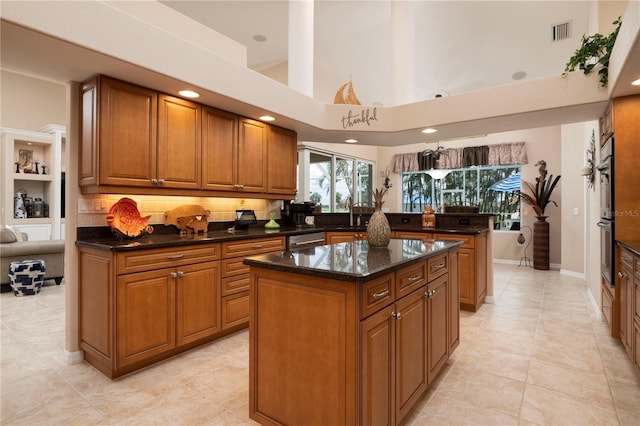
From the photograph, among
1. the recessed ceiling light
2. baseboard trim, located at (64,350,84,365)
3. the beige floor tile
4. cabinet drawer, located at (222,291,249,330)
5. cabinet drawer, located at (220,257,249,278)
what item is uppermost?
the recessed ceiling light

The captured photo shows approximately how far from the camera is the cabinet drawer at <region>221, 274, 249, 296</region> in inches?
123

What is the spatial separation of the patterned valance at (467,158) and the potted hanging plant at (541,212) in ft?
1.90

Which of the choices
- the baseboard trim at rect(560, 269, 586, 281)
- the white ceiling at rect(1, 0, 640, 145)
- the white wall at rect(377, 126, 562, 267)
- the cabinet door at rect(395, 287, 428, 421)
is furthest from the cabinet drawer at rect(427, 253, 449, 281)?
the white wall at rect(377, 126, 562, 267)

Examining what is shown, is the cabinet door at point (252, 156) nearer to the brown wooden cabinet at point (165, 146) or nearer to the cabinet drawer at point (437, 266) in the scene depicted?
the brown wooden cabinet at point (165, 146)

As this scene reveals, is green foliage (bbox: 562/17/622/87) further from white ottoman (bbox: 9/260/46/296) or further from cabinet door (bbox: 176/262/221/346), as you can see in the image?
white ottoman (bbox: 9/260/46/296)

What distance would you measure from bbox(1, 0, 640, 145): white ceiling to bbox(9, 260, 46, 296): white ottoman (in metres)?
3.26

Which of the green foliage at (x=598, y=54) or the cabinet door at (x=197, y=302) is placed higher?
the green foliage at (x=598, y=54)

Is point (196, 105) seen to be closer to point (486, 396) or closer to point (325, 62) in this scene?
point (486, 396)

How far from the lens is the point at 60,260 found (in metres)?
5.20

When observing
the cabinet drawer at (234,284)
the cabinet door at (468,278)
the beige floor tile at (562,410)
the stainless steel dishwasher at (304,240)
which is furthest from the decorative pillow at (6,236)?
Answer: the beige floor tile at (562,410)

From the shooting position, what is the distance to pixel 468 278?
4039 mm

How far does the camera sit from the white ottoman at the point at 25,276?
458cm

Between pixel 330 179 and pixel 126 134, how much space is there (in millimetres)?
5332

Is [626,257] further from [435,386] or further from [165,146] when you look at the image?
Answer: [165,146]
